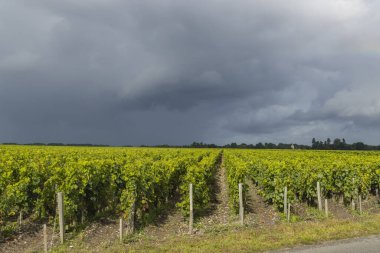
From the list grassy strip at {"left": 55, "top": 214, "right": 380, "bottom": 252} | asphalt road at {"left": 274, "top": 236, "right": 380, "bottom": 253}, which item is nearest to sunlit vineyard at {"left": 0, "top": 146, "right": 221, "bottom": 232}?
grassy strip at {"left": 55, "top": 214, "right": 380, "bottom": 252}

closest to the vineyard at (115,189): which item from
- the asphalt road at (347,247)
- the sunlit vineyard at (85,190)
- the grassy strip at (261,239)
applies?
the sunlit vineyard at (85,190)

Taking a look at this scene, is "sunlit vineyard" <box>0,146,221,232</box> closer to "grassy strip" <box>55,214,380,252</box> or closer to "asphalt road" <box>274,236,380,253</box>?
"grassy strip" <box>55,214,380,252</box>

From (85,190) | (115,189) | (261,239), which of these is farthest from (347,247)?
(115,189)

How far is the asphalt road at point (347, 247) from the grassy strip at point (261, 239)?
13.7 inches

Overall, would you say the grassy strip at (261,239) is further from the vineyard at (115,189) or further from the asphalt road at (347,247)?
the vineyard at (115,189)

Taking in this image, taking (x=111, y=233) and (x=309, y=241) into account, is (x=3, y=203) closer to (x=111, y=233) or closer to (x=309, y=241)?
(x=111, y=233)

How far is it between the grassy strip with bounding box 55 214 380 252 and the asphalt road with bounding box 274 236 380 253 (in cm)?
35

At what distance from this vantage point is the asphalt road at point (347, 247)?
338 inches

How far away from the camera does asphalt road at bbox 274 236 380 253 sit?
28.2 ft

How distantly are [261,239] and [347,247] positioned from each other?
6.60ft

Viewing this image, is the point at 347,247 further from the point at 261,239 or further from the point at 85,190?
the point at 85,190

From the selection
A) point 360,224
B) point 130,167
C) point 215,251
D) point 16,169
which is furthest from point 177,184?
point 215,251

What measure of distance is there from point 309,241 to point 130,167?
879cm

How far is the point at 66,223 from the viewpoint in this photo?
1353cm
